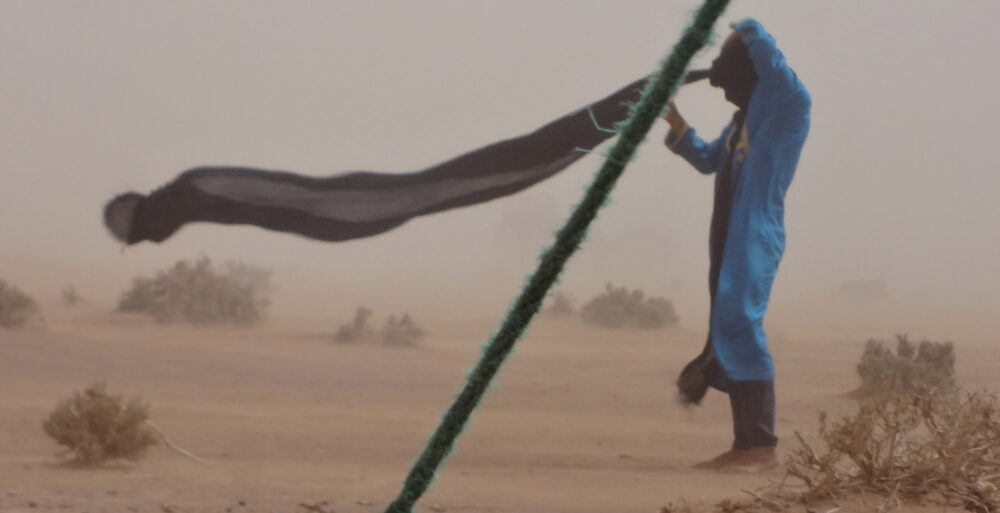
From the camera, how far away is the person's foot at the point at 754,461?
430cm

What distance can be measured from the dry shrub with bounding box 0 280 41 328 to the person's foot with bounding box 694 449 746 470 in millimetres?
3725

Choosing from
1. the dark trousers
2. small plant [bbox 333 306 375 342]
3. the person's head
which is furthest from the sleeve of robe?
small plant [bbox 333 306 375 342]

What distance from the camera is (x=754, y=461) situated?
4.34m

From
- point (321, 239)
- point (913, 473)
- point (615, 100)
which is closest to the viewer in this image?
point (913, 473)

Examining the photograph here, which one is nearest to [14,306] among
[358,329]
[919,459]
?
[358,329]

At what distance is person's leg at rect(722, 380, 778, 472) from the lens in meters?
4.34

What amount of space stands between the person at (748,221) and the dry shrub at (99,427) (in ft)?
9.40

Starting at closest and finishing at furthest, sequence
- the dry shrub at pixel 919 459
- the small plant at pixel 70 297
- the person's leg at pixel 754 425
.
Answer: the dry shrub at pixel 919 459, the person's leg at pixel 754 425, the small plant at pixel 70 297

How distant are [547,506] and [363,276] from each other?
4.68 feet

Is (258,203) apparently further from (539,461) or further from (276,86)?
(539,461)

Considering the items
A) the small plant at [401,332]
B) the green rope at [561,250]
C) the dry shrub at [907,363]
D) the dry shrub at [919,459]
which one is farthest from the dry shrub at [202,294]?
the green rope at [561,250]

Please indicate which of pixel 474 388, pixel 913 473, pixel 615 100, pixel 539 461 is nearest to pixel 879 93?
pixel 615 100

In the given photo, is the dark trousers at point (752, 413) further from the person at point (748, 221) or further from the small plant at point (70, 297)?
the small plant at point (70, 297)

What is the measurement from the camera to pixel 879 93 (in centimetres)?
474
